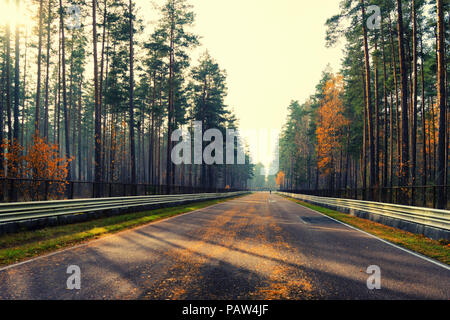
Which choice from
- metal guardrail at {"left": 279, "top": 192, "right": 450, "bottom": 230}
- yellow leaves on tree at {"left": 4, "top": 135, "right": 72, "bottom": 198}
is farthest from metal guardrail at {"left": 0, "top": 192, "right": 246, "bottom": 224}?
metal guardrail at {"left": 279, "top": 192, "right": 450, "bottom": 230}

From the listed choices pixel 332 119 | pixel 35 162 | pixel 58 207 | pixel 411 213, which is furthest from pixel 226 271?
pixel 332 119

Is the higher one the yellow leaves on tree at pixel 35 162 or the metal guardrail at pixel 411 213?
the yellow leaves on tree at pixel 35 162

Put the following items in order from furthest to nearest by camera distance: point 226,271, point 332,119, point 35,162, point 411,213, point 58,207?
1. point 332,119
2. point 35,162
3. point 58,207
4. point 411,213
5. point 226,271

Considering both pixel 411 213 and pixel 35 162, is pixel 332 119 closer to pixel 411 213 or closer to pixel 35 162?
pixel 411 213

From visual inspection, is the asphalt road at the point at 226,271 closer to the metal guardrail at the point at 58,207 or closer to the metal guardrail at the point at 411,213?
the metal guardrail at the point at 411,213

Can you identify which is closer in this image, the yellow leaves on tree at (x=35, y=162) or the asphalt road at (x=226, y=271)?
the asphalt road at (x=226, y=271)

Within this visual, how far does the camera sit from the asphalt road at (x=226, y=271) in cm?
384

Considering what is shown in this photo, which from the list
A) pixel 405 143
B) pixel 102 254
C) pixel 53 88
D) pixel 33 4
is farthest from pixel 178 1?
pixel 53 88

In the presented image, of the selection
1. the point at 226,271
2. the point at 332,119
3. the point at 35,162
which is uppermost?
the point at 332,119

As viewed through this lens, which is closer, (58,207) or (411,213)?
(411,213)

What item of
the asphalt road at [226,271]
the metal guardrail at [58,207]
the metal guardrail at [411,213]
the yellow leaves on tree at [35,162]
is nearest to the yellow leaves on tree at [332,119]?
the metal guardrail at [411,213]

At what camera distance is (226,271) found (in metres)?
4.90

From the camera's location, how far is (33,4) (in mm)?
23281
